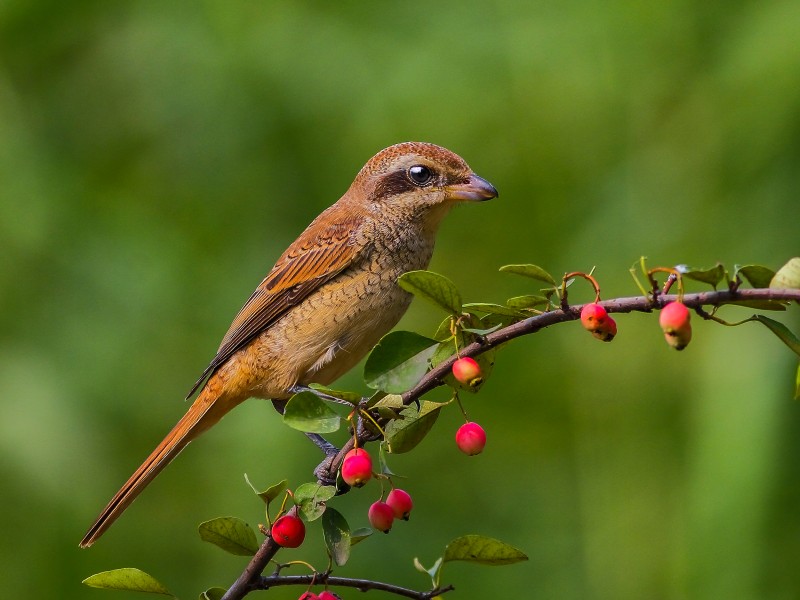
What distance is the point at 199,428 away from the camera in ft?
12.0

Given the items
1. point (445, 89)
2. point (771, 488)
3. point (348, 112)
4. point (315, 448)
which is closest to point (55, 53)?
point (348, 112)

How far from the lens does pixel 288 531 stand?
6.87 feet

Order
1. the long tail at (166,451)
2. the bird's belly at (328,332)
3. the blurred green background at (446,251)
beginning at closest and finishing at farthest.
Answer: the long tail at (166,451)
the bird's belly at (328,332)
the blurred green background at (446,251)

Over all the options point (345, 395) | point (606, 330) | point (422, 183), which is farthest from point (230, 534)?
point (422, 183)

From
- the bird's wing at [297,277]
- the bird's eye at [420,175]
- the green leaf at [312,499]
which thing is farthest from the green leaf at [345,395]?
the bird's eye at [420,175]

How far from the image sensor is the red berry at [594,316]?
1.82 m

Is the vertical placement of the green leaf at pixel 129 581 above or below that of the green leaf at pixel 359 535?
above

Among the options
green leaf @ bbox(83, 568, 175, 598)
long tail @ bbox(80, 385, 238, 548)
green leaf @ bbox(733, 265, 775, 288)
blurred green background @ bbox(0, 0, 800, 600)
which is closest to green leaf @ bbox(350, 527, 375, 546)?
green leaf @ bbox(83, 568, 175, 598)

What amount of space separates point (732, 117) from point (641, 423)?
1.22m

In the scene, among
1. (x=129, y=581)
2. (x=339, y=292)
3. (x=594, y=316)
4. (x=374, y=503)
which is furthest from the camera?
(x=339, y=292)

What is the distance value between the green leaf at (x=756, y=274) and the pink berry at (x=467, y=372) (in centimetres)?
46

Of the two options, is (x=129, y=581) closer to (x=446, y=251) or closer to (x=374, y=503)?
(x=374, y=503)

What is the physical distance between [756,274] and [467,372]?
1.63 ft

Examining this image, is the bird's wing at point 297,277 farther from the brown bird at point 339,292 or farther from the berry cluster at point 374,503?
the berry cluster at point 374,503
